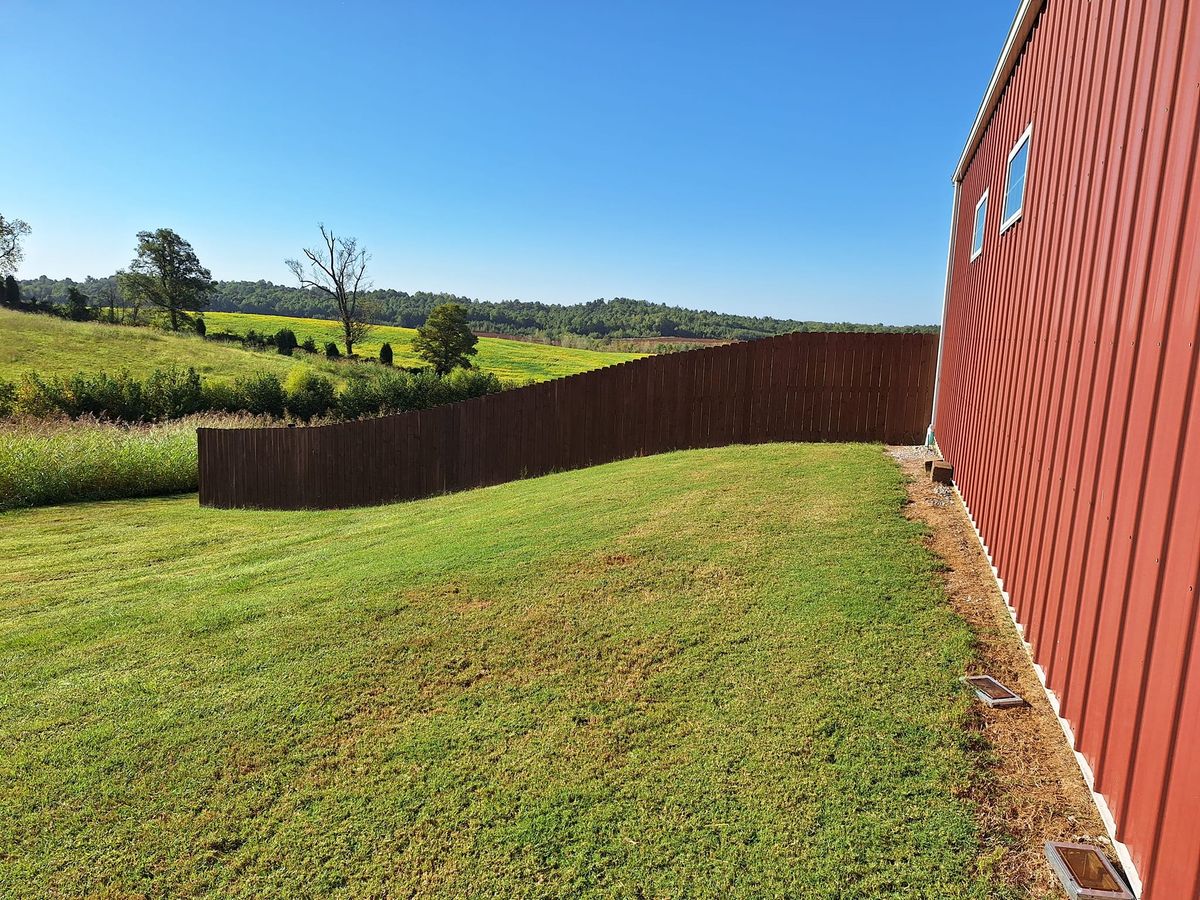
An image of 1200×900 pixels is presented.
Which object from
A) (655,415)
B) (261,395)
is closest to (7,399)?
(261,395)

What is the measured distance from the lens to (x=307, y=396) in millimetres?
25469

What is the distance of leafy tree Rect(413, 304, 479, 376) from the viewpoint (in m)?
43.5

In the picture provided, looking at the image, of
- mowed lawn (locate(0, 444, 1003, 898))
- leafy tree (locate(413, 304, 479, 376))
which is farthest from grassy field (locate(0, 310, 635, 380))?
mowed lawn (locate(0, 444, 1003, 898))

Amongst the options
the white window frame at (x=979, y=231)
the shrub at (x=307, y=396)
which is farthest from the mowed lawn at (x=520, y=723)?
the shrub at (x=307, y=396)

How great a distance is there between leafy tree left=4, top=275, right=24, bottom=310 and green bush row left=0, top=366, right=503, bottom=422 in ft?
107

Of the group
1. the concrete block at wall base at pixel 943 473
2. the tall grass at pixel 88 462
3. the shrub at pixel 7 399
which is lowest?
the tall grass at pixel 88 462

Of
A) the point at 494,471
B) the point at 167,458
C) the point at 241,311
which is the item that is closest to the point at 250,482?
the point at 167,458

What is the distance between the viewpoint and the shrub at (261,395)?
78.7 ft

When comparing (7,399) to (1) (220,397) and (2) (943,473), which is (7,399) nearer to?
(1) (220,397)

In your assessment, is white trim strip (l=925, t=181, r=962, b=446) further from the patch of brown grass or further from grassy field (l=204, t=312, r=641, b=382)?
grassy field (l=204, t=312, r=641, b=382)

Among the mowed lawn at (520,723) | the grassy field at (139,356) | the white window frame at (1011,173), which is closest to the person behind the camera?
the mowed lawn at (520,723)

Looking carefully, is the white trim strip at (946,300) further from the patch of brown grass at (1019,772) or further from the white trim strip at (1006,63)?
the patch of brown grass at (1019,772)

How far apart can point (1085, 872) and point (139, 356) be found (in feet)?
139

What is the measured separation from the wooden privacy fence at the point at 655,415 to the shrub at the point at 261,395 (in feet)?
43.7
